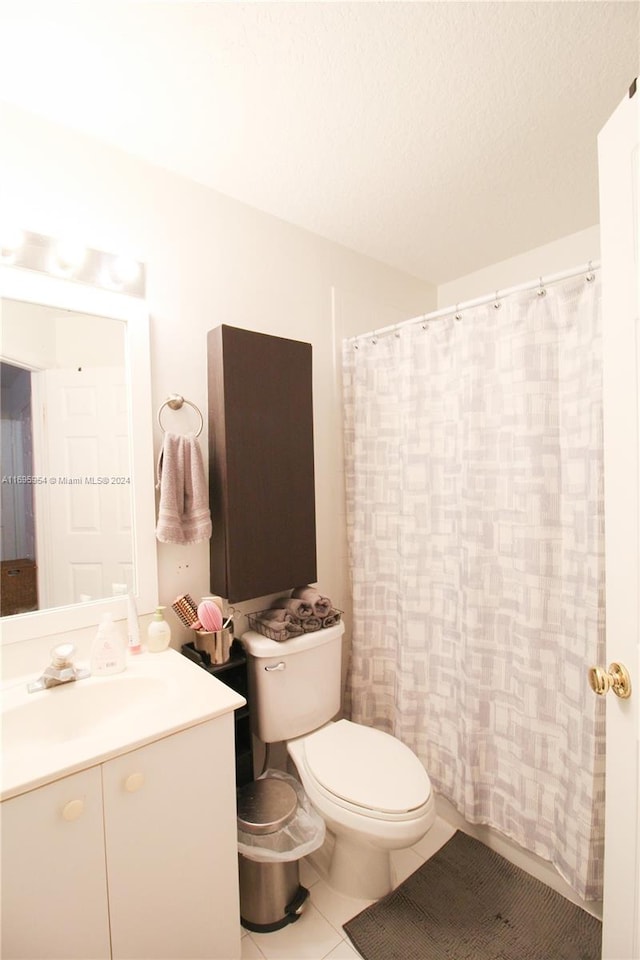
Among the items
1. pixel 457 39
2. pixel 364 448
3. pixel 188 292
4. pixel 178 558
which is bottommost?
pixel 178 558

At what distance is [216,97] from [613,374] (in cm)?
130

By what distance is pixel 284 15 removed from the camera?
1052 millimetres

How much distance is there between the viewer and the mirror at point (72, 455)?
128cm

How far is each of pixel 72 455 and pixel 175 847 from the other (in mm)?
1080

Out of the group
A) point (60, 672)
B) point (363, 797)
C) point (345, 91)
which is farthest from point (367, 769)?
point (345, 91)

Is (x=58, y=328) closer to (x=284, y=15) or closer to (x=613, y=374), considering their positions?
(x=284, y=15)

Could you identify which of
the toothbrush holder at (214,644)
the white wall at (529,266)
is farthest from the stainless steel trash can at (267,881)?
the white wall at (529,266)

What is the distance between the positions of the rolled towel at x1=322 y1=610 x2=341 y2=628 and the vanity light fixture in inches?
52.5

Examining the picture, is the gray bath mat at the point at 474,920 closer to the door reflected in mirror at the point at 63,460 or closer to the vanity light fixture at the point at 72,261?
the door reflected in mirror at the point at 63,460

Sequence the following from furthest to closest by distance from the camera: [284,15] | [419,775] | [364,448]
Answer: [364,448] → [419,775] → [284,15]

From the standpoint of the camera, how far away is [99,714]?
1243mm

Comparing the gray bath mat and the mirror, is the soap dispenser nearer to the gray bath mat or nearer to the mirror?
the mirror

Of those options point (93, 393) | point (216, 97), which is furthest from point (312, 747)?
point (216, 97)

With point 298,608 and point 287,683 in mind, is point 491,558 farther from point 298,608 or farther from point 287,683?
point 287,683
